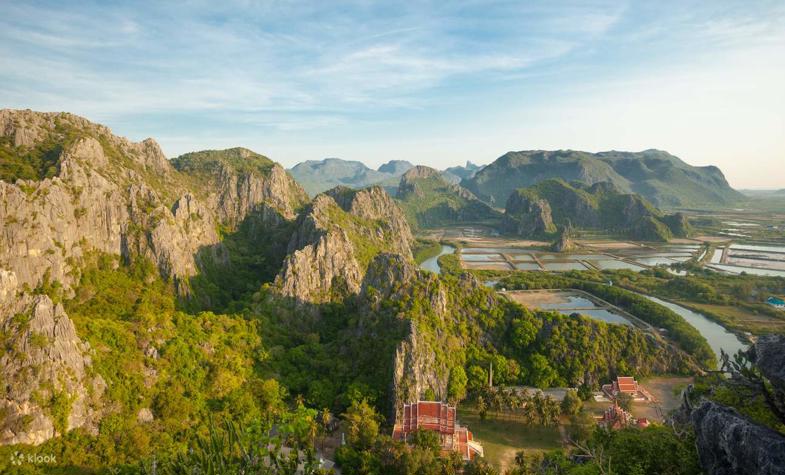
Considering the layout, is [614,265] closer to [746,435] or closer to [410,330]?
[410,330]

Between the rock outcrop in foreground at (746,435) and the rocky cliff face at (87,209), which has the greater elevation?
the rocky cliff face at (87,209)

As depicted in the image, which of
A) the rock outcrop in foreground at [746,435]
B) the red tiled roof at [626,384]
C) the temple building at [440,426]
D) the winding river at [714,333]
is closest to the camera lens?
the rock outcrop in foreground at [746,435]

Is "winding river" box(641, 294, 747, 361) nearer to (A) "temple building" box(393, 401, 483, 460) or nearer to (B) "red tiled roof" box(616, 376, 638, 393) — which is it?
(B) "red tiled roof" box(616, 376, 638, 393)

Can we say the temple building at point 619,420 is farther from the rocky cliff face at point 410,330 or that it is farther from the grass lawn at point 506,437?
the rocky cliff face at point 410,330

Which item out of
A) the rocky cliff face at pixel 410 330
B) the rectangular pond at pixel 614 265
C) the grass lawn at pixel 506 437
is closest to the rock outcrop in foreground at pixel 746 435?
the grass lawn at pixel 506 437

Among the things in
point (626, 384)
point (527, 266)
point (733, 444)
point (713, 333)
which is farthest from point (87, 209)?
point (527, 266)

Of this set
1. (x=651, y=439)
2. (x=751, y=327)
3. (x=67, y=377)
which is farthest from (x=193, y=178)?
(x=751, y=327)
